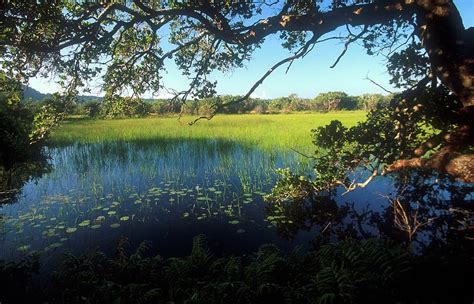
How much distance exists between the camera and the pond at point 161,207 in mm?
7609

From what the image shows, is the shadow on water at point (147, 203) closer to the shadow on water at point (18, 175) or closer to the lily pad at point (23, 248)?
the lily pad at point (23, 248)

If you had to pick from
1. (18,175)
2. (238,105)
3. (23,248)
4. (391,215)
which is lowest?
(23,248)

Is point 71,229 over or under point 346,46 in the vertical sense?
under

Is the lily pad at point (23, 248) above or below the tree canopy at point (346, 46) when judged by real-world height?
below

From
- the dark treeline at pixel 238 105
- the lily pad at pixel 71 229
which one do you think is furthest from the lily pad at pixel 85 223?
the dark treeline at pixel 238 105

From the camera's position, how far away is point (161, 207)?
9.82m

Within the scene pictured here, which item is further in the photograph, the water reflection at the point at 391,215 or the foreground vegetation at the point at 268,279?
the water reflection at the point at 391,215

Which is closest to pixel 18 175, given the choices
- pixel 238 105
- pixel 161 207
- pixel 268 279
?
pixel 161 207

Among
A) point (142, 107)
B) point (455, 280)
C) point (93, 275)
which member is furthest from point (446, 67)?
point (93, 275)

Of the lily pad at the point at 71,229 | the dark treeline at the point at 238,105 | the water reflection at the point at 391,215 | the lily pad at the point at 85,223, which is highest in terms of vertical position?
the dark treeline at the point at 238,105

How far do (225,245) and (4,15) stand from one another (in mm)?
6102

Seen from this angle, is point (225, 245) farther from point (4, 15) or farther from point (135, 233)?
point (4, 15)

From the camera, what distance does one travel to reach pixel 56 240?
7.63m

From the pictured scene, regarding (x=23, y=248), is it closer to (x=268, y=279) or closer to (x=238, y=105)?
(x=268, y=279)
